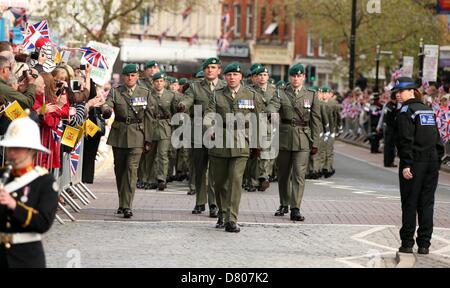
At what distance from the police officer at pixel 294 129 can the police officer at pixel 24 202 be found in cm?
814

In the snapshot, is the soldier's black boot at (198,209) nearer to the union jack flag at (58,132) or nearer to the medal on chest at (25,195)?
the union jack flag at (58,132)

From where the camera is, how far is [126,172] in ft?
49.3

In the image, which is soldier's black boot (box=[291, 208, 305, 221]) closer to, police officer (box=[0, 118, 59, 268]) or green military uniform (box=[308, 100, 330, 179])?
police officer (box=[0, 118, 59, 268])

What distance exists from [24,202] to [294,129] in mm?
8527

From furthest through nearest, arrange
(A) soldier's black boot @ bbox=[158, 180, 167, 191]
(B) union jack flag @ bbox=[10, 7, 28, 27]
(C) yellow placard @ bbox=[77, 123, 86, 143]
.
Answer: (B) union jack flag @ bbox=[10, 7, 28, 27], (A) soldier's black boot @ bbox=[158, 180, 167, 191], (C) yellow placard @ bbox=[77, 123, 86, 143]

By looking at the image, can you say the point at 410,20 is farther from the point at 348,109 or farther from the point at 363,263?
the point at 363,263

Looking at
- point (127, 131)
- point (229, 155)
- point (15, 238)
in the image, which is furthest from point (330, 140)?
point (15, 238)

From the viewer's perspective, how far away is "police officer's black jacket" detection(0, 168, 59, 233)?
723 centimetres

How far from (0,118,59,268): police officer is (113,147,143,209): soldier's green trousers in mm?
7469

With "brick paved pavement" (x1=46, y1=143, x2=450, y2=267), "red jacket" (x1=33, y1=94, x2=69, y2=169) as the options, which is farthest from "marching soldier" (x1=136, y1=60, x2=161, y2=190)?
"red jacket" (x1=33, y1=94, x2=69, y2=169)

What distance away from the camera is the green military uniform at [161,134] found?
2070 centimetres

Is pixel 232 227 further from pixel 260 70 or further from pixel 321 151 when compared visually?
pixel 321 151

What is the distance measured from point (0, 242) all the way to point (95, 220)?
23.1 feet

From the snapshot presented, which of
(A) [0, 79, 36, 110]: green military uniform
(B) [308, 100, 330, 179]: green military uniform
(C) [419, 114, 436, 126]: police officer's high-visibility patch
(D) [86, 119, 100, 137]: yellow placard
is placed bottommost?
(B) [308, 100, 330, 179]: green military uniform
